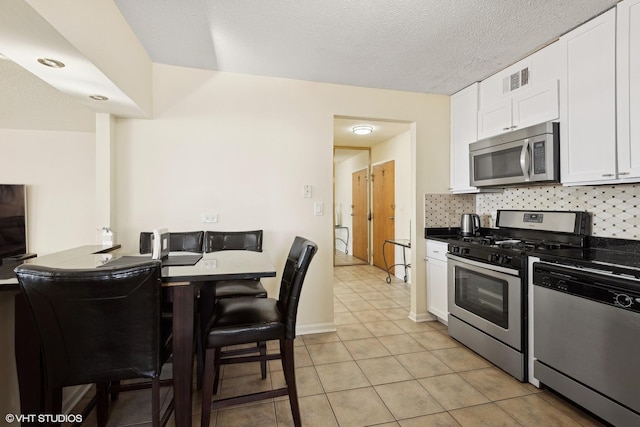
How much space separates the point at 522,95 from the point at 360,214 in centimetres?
442

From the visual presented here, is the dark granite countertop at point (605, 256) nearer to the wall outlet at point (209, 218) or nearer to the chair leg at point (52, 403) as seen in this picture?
the wall outlet at point (209, 218)

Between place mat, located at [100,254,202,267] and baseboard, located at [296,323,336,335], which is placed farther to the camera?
baseboard, located at [296,323,336,335]

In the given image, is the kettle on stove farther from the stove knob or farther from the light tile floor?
the stove knob

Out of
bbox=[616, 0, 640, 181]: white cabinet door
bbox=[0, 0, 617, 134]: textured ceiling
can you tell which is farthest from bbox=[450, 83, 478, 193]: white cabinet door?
bbox=[616, 0, 640, 181]: white cabinet door

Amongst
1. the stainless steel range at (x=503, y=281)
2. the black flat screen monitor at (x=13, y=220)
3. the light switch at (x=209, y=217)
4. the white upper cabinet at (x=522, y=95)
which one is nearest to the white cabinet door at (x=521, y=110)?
the white upper cabinet at (x=522, y=95)

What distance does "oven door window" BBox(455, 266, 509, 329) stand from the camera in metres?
2.22

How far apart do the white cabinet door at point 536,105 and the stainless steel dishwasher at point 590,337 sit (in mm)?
1166

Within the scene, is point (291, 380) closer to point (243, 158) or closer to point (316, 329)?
point (316, 329)

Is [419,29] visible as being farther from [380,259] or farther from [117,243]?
[380,259]

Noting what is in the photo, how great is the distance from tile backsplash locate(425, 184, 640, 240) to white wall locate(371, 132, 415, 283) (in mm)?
1406

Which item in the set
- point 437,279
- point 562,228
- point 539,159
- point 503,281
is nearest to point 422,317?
point 437,279

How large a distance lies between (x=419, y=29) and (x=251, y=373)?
9.08 ft

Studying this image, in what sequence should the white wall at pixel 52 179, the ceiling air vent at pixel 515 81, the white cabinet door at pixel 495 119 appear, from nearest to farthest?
the ceiling air vent at pixel 515 81 < the white cabinet door at pixel 495 119 < the white wall at pixel 52 179

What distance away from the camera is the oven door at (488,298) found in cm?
212
